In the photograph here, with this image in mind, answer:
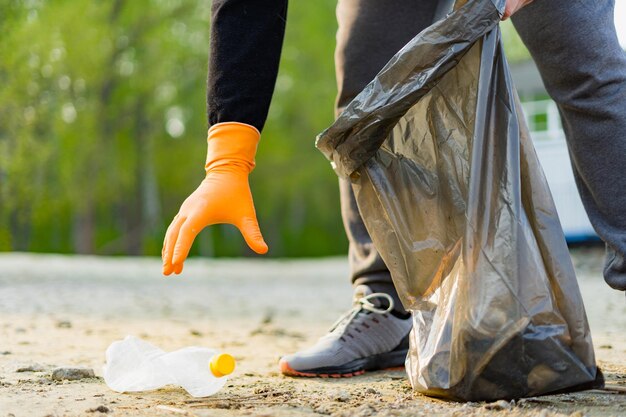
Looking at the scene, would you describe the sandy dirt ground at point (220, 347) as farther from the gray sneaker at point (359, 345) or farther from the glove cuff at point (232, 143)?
the glove cuff at point (232, 143)

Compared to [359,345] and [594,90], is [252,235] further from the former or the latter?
[594,90]

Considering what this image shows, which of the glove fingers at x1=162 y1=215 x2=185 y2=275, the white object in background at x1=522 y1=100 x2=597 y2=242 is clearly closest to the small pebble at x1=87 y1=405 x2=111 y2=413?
the glove fingers at x1=162 y1=215 x2=185 y2=275

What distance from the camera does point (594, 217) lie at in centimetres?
178

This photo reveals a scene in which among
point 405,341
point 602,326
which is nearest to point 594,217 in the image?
point 405,341

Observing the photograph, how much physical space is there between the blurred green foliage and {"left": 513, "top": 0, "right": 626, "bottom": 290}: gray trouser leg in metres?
11.4

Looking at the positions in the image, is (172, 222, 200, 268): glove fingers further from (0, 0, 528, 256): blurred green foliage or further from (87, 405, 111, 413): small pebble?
(0, 0, 528, 256): blurred green foliage

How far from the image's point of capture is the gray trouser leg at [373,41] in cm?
209

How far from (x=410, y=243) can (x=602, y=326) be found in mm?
1877

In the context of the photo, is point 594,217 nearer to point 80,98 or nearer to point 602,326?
point 602,326

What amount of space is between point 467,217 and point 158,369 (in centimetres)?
78

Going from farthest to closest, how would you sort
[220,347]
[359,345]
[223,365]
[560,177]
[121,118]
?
[121,118], [560,177], [220,347], [359,345], [223,365]

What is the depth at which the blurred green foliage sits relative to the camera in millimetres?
15641

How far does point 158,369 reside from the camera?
1.68 meters

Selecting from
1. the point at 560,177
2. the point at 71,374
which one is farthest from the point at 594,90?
the point at 560,177
